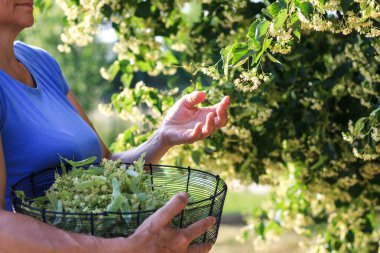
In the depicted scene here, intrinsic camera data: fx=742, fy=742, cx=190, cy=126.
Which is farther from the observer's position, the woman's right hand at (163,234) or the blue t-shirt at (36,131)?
the blue t-shirt at (36,131)

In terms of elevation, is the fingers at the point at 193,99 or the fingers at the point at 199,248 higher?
the fingers at the point at 193,99

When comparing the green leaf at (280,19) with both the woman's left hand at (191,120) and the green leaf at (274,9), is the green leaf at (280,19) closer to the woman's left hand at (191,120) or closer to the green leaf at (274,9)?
the green leaf at (274,9)

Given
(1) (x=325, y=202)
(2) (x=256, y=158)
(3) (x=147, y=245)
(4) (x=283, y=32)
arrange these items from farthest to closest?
(1) (x=325, y=202) < (2) (x=256, y=158) < (4) (x=283, y=32) < (3) (x=147, y=245)

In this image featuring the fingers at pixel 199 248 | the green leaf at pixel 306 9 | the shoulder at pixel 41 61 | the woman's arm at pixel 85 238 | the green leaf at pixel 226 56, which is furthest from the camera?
the shoulder at pixel 41 61

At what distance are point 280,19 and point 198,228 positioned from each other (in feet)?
1.85

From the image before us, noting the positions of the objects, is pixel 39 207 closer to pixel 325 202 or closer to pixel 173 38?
pixel 173 38

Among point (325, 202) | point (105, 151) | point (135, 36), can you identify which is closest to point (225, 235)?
point (325, 202)

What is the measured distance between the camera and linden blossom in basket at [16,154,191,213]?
5.16 feet

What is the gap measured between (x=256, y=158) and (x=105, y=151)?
1.06 m

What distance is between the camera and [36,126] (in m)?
1.89

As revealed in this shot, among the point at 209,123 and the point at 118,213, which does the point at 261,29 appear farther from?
the point at 118,213

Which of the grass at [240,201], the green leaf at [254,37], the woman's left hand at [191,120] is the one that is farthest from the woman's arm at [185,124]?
the grass at [240,201]

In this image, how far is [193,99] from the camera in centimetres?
212

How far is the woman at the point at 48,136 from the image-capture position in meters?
1.49
